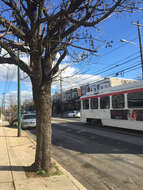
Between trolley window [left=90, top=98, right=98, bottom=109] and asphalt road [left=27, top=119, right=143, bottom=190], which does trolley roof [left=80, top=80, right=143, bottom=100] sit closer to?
trolley window [left=90, top=98, right=98, bottom=109]

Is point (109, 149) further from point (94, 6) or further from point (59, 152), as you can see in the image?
point (94, 6)

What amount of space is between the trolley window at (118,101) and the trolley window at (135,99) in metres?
0.58

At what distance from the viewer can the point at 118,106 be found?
12.1m

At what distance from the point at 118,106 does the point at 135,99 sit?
1590 mm

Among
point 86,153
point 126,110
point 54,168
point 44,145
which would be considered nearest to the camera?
point 44,145

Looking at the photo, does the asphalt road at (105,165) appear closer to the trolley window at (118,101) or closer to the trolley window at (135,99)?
the trolley window at (135,99)

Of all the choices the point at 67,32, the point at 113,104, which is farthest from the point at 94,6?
the point at 113,104

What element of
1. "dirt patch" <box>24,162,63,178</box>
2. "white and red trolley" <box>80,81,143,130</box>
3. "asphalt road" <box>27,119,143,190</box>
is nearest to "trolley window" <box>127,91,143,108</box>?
"white and red trolley" <box>80,81,143,130</box>

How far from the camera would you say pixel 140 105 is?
1030 centimetres

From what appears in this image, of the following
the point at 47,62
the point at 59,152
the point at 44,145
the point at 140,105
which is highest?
the point at 47,62

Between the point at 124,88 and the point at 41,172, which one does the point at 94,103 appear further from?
the point at 41,172

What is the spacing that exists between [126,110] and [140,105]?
1193 mm

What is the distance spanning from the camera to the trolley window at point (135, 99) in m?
10.3

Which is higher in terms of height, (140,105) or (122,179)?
(140,105)
